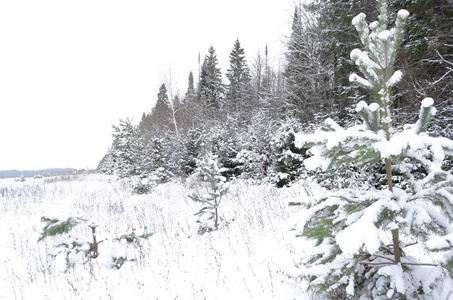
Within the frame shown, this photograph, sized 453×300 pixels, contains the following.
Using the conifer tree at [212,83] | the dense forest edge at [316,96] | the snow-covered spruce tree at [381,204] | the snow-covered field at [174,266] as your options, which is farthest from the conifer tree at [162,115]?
the snow-covered spruce tree at [381,204]

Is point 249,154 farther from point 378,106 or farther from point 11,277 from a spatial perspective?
point 378,106

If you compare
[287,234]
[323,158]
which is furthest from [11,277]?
[323,158]

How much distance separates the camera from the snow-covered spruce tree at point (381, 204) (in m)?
1.28

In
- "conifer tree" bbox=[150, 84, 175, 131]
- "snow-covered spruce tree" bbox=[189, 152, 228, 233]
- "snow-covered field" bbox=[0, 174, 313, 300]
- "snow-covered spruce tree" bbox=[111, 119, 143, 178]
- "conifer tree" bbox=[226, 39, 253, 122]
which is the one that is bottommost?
"snow-covered field" bbox=[0, 174, 313, 300]

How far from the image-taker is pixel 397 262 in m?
1.54

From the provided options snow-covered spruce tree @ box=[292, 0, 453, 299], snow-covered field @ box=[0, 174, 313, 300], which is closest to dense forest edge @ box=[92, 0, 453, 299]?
snow-covered spruce tree @ box=[292, 0, 453, 299]

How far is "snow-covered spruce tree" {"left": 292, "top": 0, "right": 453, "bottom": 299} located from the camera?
1.28 m

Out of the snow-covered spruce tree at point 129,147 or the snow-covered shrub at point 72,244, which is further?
the snow-covered spruce tree at point 129,147

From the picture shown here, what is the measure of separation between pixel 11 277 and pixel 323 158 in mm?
5019

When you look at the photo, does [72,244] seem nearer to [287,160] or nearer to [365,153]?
[365,153]

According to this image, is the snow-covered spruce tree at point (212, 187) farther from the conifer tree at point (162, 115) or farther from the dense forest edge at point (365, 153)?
the conifer tree at point (162, 115)

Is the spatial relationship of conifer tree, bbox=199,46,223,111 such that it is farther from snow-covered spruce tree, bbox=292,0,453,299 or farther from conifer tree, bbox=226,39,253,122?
snow-covered spruce tree, bbox=292,0,453,299

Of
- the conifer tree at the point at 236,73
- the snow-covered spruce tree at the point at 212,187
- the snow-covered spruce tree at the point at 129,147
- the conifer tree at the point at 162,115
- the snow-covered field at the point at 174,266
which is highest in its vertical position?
the conifer tree at the point at 236,73

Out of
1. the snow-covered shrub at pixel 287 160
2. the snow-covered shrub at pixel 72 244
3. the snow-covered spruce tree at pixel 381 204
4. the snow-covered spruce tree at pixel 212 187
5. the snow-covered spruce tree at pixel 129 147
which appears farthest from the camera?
the snow-covered spruce tree at pixel 129 147
